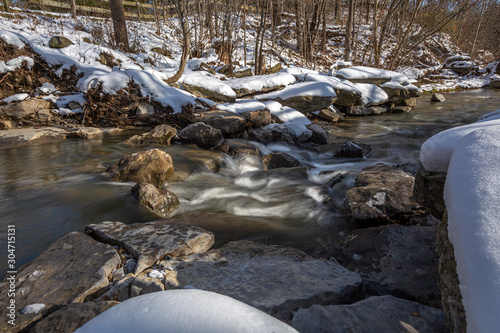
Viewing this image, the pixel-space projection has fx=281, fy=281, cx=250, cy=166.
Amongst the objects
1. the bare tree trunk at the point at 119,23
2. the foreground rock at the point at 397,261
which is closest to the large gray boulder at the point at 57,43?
the bare tree trunk at the point at 119,23

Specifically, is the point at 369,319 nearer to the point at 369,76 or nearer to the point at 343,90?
the point at 343,90

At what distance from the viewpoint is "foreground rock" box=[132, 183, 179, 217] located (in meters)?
3.25

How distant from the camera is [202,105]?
7.33m

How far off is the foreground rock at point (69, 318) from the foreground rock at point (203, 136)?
14.3ft

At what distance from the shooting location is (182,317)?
0.93m

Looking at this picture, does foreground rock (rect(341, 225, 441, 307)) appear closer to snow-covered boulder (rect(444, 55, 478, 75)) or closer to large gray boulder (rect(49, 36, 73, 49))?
large gray boulder (rect(49, 36, 73, 49))

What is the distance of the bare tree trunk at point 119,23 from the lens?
9.77m

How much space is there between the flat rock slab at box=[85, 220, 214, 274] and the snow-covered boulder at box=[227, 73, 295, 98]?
6.91m

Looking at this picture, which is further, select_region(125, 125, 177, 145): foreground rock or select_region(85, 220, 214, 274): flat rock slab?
select_region(125, 125, 177, 145): foreground rock

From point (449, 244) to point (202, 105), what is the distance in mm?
6691

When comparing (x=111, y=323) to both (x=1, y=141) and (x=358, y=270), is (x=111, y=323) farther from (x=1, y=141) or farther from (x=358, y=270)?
(x=1, y=141)

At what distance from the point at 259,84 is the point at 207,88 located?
70.7 inches

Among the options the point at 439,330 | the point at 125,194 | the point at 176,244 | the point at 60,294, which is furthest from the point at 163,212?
the point at 439,330

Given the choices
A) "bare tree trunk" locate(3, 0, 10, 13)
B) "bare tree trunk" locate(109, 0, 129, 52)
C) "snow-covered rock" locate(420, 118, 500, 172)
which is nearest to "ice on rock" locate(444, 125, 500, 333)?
"snow-covered rock" locate(420, 118, 500, 172)
